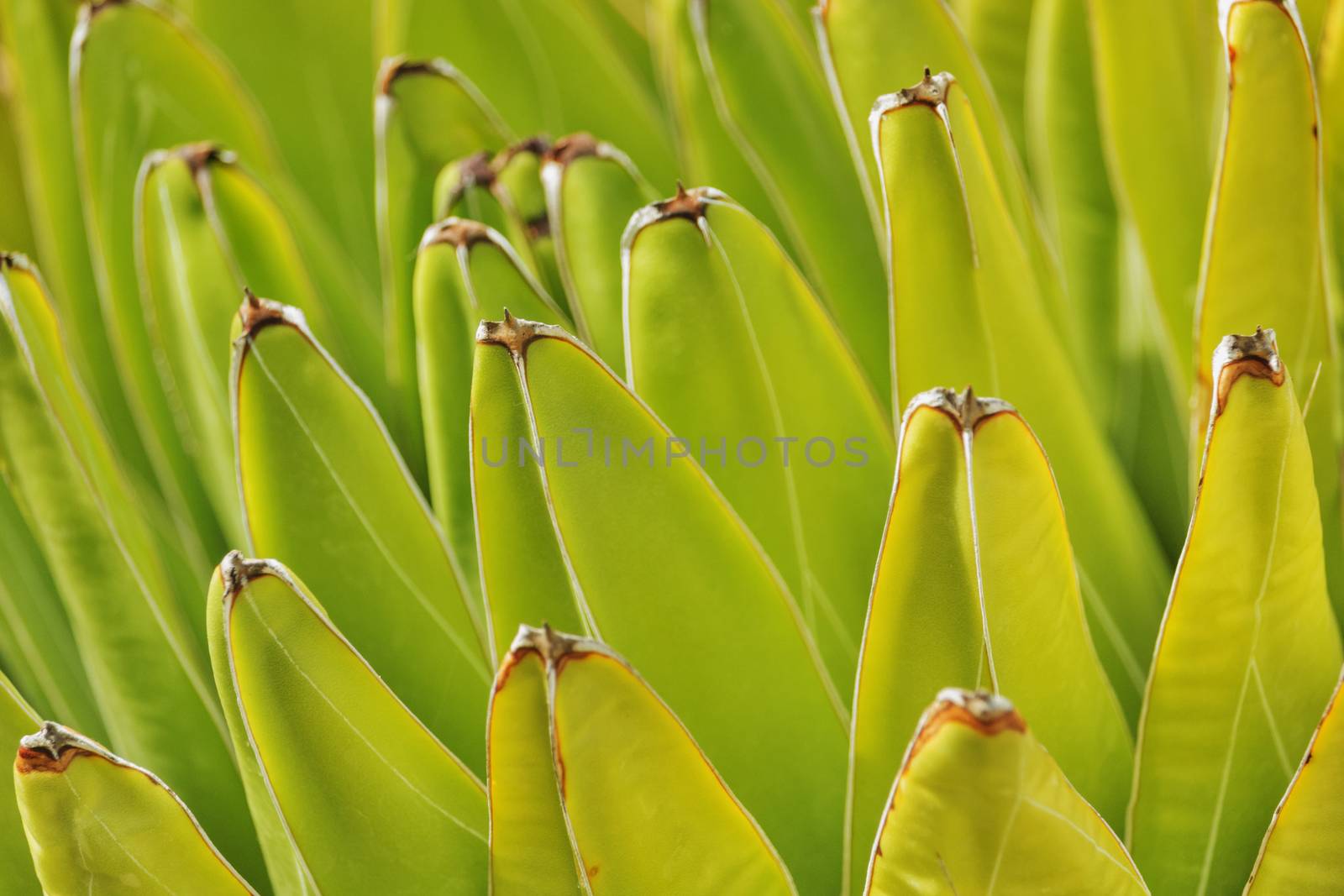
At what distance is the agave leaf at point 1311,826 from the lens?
13.3 inches

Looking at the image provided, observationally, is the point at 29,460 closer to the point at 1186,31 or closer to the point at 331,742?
the point at 331,742

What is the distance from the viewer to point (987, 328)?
1.40 feet

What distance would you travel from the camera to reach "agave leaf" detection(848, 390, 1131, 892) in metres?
0.32

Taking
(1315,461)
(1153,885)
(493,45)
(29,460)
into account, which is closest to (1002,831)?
(1153,885)

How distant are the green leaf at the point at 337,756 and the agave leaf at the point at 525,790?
3 cm

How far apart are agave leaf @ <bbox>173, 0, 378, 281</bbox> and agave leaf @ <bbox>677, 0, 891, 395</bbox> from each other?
244 millimetres

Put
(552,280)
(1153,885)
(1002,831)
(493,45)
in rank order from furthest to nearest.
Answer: (493,45) → (552,280) → (1153,885) → (1002,831)

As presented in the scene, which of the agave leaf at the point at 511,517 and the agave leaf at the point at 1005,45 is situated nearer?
the agave leaf at the point at 511,517

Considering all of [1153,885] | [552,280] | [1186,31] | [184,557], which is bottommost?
[1153,885]

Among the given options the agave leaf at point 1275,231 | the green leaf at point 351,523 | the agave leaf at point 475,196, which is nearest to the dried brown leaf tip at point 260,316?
the green leaf at point 351,523

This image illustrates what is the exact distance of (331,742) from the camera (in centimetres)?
36

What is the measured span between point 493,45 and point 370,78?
0.10 metres

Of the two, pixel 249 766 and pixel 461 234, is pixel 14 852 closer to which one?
pixel 249 766

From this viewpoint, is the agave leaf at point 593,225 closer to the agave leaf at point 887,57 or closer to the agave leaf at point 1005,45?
the agave leaf at point 887,57
